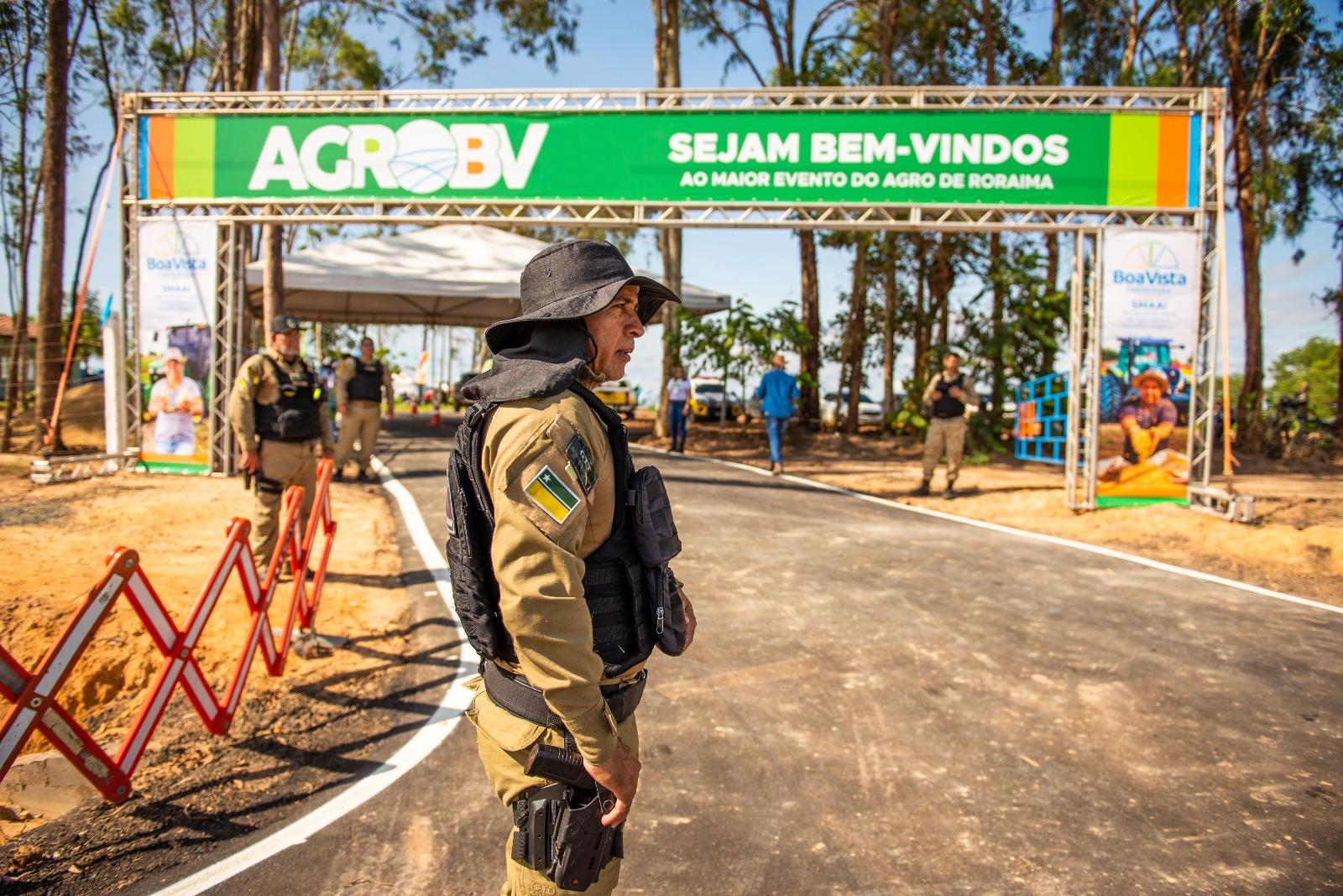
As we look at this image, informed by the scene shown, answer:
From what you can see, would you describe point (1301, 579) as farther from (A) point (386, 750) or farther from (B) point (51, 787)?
(B) point (51, 787)

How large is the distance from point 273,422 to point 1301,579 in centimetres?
851

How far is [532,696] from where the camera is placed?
2.07m

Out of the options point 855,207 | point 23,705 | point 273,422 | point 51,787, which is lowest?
point 51,787

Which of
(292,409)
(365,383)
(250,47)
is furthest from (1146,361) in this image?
(250,47)

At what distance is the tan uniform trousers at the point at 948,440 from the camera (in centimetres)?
1145

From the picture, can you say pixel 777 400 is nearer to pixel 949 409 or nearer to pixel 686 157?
pixel 949 409

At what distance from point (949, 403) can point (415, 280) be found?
10864 mm

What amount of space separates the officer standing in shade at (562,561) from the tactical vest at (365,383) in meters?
9.89

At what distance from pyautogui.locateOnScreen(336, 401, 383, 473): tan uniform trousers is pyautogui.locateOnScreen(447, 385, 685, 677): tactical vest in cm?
969

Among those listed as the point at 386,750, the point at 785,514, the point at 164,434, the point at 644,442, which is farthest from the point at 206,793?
the point at 644,442

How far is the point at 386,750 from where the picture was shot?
3.96 metres

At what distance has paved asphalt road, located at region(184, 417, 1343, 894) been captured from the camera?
119 inches

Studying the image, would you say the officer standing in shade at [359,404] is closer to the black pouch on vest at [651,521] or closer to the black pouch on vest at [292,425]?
the black pouch on vest at [292,425]

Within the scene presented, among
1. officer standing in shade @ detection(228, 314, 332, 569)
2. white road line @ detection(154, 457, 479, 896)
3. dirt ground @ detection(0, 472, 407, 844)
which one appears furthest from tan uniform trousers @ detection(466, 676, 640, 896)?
officer standing in shade @ detection(228, 314, 332, 569)
